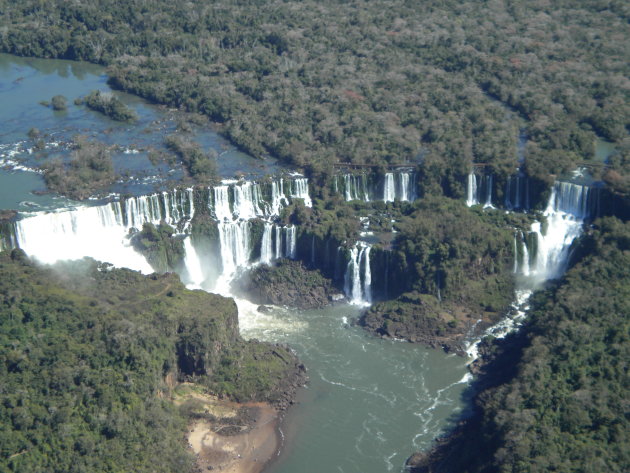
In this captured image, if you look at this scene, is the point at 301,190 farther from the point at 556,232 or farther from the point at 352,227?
the point at 556,232

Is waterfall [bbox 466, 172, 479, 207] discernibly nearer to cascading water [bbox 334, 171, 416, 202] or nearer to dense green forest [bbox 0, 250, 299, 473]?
cascading water [bbox 334, 171, 416, 202]

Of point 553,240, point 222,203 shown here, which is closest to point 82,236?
point 222,203

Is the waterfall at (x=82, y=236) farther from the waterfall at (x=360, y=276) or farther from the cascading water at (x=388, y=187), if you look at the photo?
the cascading water at (x=388, y=187)

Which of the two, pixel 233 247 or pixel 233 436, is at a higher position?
pixel 233 247

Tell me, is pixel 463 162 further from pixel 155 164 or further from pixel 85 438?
pixel 85 438

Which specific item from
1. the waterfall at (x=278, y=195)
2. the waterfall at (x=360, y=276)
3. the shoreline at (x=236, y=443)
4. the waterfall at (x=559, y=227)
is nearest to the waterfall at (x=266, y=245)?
the waterfall at (x=278, y=195)

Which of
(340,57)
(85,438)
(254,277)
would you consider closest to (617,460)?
(85,438)

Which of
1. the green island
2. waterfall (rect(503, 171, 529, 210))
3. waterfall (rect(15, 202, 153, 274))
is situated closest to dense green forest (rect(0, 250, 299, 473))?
the green island
